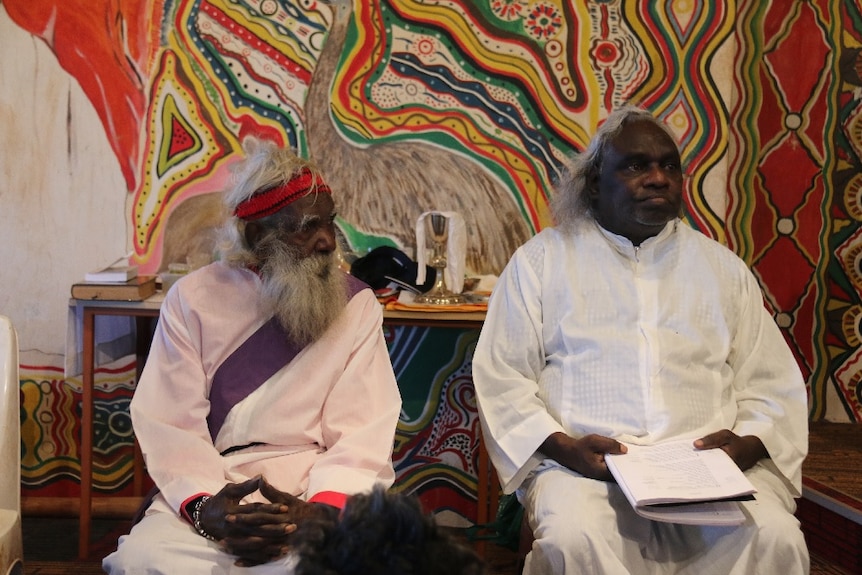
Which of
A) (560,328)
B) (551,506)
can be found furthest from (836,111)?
(551,506)

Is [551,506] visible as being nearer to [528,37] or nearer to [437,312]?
[437,312]

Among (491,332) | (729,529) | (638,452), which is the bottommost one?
(729,529)

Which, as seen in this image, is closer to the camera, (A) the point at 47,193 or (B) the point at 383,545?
(B) the point at 383,545

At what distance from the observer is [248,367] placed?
244 cm

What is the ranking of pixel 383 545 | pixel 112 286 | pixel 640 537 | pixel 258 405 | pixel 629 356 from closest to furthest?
pixel 383 545
pixel 640 537
pixel 258 405
pixel 629 356
pixel 112 286

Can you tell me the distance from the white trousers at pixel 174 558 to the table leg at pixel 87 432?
1252mm

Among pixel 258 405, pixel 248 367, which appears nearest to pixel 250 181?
pixel 248 367

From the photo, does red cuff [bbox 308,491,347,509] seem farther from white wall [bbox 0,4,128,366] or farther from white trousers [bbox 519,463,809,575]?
white wall [bbox 0,4,128,366]

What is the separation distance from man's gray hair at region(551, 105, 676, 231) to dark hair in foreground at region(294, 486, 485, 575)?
169 cm

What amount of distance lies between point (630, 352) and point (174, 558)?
141cm

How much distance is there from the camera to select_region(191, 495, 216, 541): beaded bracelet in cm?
209

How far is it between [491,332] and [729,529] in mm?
906

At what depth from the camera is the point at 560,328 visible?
2.63 m

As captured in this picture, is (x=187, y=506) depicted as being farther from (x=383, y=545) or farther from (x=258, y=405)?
(x=383, y=545)
